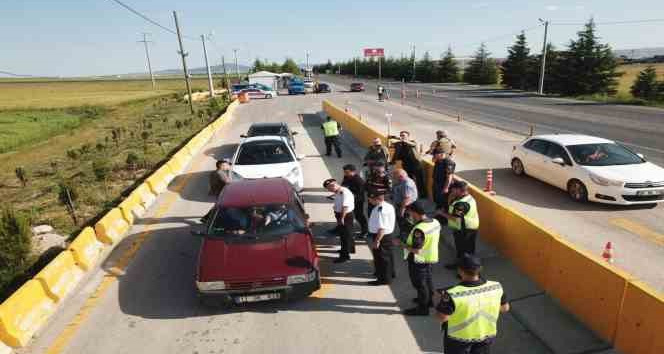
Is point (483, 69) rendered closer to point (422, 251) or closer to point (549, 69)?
point (549, 69)

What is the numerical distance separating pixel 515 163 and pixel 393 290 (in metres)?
8.64

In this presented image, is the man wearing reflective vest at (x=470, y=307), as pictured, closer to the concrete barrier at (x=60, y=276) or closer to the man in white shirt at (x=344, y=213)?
the man in white shirt at (x=344, y=213)

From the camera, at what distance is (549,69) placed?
1885 inches

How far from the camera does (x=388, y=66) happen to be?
10550 cm

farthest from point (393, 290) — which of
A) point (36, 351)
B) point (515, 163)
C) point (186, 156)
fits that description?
point (186, 156)

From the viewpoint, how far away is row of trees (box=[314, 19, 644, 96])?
136 feet

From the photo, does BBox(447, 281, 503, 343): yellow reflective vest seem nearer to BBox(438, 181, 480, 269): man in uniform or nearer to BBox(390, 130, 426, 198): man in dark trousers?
BBox(438, 181, 480, 269): man in uniform

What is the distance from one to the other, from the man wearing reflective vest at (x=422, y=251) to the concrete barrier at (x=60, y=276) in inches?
216

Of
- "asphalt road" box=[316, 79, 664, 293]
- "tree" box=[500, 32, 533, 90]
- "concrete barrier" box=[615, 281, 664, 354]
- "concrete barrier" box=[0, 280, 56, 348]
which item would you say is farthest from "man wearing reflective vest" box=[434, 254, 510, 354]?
"tree" box=[500, 32, 533, 90]

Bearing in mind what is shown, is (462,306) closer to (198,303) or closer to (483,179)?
(198,303)

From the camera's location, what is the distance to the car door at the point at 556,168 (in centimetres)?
1066

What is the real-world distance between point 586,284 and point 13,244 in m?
9.48

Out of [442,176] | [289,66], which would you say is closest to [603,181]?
[442,176]

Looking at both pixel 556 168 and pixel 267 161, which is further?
pixel 267 161
